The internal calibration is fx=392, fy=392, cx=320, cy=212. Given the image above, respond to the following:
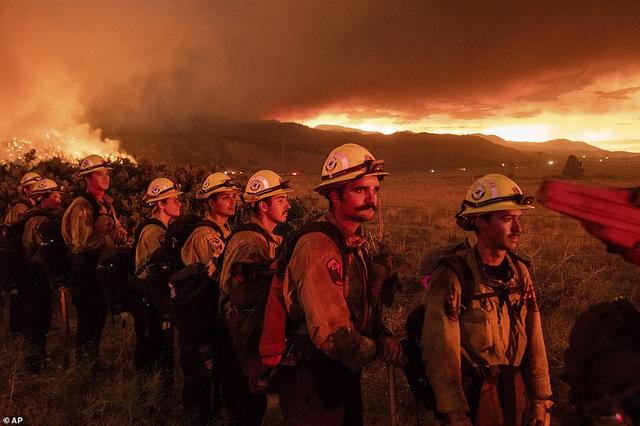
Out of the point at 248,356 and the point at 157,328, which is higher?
the point at 248,356

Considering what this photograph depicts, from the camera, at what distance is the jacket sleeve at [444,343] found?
2406 millimetres

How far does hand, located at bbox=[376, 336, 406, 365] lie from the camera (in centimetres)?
249

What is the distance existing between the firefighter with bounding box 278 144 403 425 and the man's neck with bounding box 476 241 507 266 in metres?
0.84

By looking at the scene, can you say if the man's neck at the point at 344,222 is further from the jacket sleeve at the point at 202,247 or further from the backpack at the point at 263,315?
the jacket sleeve at the point at 202,247

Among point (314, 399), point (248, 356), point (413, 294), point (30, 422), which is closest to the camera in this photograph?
point (314, 399)

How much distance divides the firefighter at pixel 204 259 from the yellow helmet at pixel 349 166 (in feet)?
6.37

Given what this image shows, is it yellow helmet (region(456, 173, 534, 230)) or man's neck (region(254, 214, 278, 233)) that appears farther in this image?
man's neck (region(254, 214, 278, 233))

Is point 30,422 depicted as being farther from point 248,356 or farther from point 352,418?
point 352,418

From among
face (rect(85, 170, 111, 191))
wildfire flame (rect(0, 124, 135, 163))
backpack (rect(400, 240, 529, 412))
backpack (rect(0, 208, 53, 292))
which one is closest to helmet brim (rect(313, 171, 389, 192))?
backpack (rect(400, 240, 529, 412))

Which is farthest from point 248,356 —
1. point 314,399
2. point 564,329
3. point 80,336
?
point 564,329

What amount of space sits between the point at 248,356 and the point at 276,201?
166cm

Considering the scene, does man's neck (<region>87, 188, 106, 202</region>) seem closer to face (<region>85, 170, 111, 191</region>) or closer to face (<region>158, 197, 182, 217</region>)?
face (<region>85, 170, 111, 191</region>)

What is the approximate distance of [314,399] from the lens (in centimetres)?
251

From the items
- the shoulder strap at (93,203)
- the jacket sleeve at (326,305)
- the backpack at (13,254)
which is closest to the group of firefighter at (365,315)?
the jacket sleeve at (326,305)
